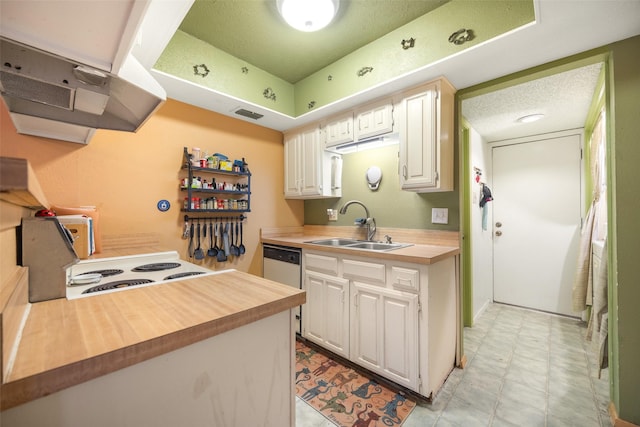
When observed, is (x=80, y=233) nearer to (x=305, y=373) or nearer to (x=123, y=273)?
(x=123, y=273)

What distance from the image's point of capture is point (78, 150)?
1800 mm

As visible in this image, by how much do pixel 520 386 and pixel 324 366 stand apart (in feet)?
4.44

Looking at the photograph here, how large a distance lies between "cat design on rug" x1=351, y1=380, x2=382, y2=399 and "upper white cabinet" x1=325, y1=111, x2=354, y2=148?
1931 millimetres

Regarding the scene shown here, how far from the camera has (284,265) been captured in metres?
2.51

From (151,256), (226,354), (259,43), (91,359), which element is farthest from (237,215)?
(91,359)

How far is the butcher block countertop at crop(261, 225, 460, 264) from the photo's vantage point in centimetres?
170

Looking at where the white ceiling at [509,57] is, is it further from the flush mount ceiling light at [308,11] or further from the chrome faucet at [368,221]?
the chrome faucet at [368,221]

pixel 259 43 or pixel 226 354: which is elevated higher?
pixel 259 43

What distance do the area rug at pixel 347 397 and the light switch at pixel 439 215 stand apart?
51.2 inches

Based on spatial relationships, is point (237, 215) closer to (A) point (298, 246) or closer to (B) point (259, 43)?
(A) point (298, 246)

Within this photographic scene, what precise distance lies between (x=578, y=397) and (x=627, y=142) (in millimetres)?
1583

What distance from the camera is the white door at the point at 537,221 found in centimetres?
298

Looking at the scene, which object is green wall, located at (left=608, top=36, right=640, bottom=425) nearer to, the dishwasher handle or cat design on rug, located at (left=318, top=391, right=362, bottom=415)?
cat design on rug, located at (left=318, top=391, right=362, bottom=415)

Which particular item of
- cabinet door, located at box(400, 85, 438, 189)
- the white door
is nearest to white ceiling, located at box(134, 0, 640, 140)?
cabinet door, located at box(400, 85, 438, 189)
